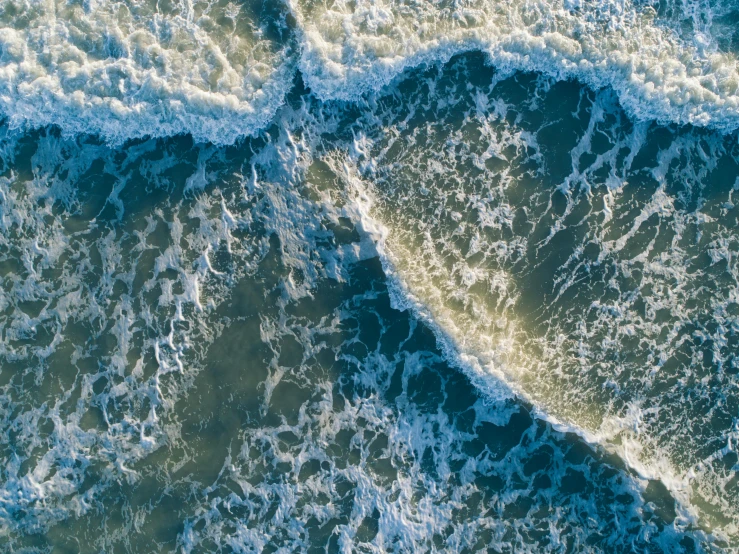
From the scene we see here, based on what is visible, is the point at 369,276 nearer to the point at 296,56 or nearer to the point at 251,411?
the point at 251,411

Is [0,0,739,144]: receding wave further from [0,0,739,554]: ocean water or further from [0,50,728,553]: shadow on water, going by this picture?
[0,50,728,553]: shadow on water

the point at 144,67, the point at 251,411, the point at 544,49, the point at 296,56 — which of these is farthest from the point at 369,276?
the point at 144,67

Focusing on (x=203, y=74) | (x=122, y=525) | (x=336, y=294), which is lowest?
(x=122, y=525)

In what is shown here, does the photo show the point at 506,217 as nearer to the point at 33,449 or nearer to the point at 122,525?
the point at 122,525

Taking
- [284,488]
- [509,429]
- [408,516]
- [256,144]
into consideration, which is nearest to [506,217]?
[509,429]

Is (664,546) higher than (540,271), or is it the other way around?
(540,271)

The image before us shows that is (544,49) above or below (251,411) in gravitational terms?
above

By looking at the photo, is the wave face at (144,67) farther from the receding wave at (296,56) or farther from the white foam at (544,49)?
the white foam at (544,49)

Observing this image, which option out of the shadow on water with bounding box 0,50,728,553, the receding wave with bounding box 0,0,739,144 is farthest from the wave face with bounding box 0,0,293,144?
the shadow on water with bounding box 0,50,728,553
